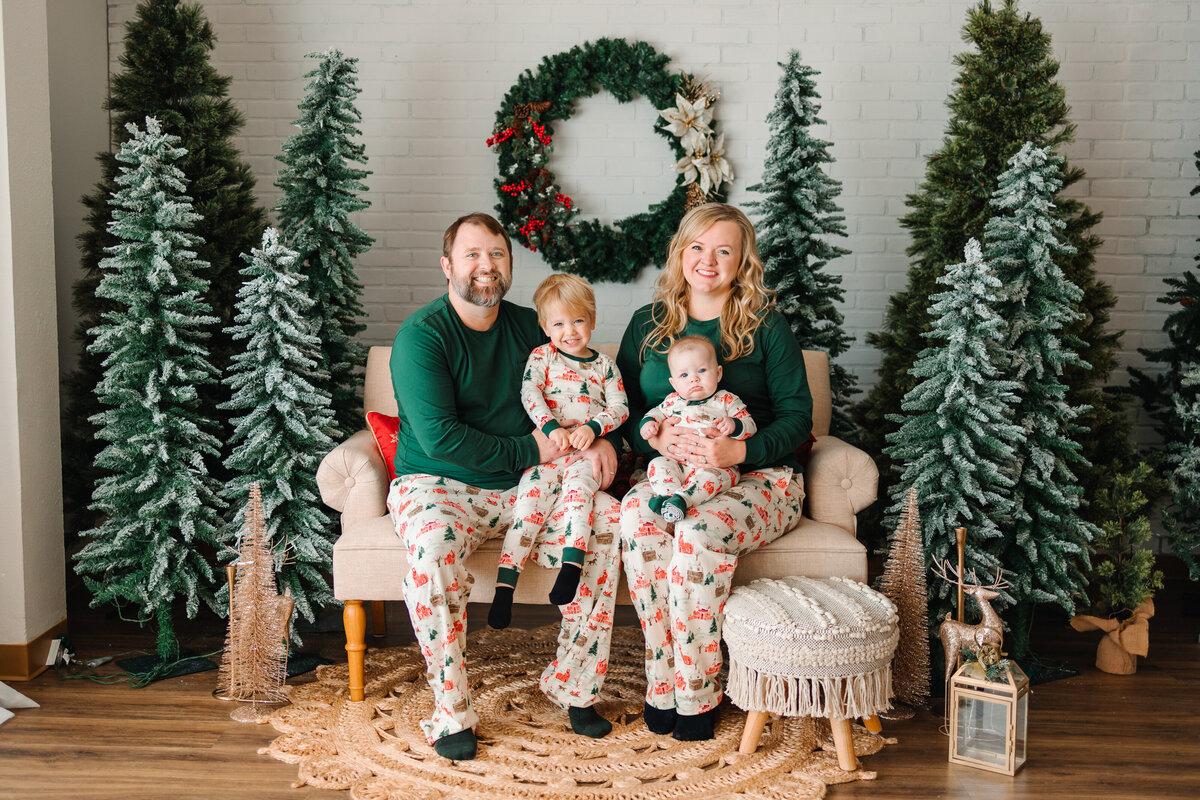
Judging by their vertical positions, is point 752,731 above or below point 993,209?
below

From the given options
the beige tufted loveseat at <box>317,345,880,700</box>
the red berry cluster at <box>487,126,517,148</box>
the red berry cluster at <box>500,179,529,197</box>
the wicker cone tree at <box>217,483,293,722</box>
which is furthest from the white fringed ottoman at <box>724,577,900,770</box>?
the red berry cluster at <box>487,126,517,148</box>

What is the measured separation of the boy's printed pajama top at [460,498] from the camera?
2.53 meters

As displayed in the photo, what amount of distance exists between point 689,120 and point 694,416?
63.3 inches

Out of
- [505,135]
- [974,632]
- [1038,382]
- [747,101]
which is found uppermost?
[747,101]

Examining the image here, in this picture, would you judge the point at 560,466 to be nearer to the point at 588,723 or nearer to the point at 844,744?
the point at 588,723

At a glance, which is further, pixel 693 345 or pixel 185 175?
pixel 185 175

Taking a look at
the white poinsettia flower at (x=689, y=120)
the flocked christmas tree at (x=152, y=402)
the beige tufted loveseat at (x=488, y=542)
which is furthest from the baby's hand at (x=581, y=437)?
the white poinsettia flower at (x=689, y=120)

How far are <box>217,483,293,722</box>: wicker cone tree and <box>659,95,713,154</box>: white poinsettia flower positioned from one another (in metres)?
2.14

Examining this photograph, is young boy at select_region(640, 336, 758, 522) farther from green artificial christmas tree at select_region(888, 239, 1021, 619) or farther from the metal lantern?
the metal lantern

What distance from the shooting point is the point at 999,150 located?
323cm

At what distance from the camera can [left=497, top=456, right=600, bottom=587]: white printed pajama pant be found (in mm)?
2629

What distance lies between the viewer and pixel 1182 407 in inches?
136

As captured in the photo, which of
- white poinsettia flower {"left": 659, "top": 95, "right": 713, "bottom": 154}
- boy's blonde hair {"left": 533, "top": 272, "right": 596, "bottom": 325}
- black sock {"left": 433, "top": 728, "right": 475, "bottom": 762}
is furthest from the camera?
white poinsettia flower {"left": 659, "top": 95, "right": 713, "bottom": 154}

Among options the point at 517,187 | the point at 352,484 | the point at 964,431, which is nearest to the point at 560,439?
the point at 352,484
